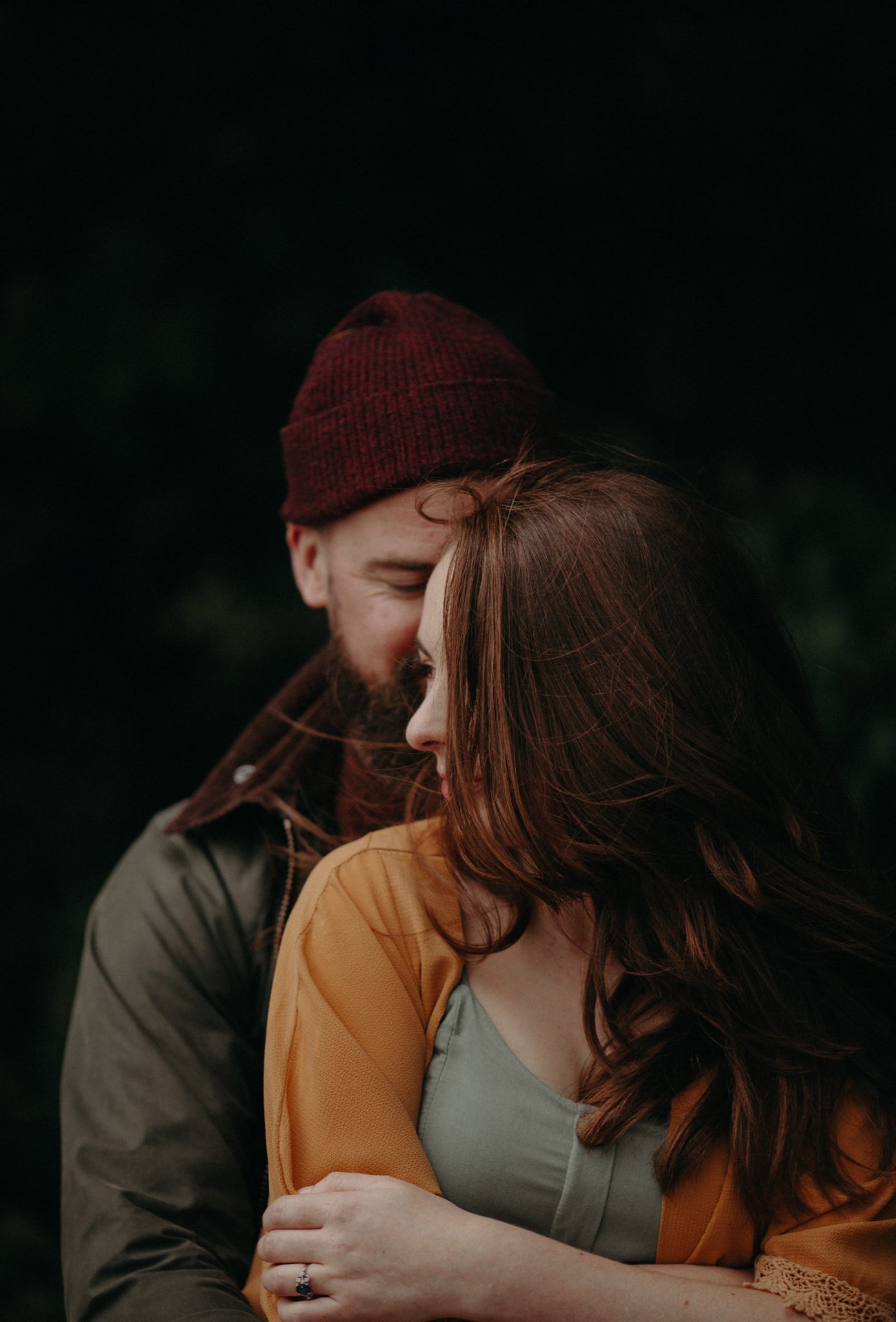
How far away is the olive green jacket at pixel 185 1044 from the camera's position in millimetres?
1682

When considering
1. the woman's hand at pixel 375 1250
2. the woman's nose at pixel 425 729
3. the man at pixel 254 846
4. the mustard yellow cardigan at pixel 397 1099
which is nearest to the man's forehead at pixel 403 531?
the man at pixel 254 846

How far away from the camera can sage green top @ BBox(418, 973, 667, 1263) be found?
1.50 meters

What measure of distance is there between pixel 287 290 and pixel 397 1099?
2272 millimetres

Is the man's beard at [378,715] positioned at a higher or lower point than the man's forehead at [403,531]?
lower

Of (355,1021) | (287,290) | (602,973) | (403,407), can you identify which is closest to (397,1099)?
(355,1021)

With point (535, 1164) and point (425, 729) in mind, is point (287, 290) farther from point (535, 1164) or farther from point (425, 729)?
point (535, 1164)

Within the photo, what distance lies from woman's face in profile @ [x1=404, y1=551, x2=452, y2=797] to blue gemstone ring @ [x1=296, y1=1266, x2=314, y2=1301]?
604 millimetres

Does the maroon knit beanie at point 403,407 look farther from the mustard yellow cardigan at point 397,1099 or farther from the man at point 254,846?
the mustard yellow cardigan at point 397,1099

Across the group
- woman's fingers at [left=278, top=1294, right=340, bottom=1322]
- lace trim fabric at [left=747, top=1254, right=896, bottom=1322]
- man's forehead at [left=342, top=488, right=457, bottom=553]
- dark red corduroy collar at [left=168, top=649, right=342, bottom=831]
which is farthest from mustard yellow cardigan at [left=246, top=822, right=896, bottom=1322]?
man's forehead at [left=342, top=488, right=457, bottom=553]

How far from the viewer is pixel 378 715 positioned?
2086mm

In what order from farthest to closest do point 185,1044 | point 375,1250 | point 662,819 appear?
1. point 185,1044
2. point 662,819
3. point 375,1250

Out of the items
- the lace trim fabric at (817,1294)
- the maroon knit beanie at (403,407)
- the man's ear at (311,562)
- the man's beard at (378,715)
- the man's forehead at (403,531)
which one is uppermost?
the maroon knit beanie at (403,407)

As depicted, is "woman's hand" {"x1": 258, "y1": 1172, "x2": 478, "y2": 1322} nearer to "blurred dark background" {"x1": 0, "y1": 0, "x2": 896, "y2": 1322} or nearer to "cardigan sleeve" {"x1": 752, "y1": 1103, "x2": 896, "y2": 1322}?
"cardigan sleeve" {"x1": 752, "y1": 1103, "x2": 896, "y2": 1322}

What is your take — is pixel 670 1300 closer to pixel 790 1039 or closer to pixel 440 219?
pixel 790 1039
